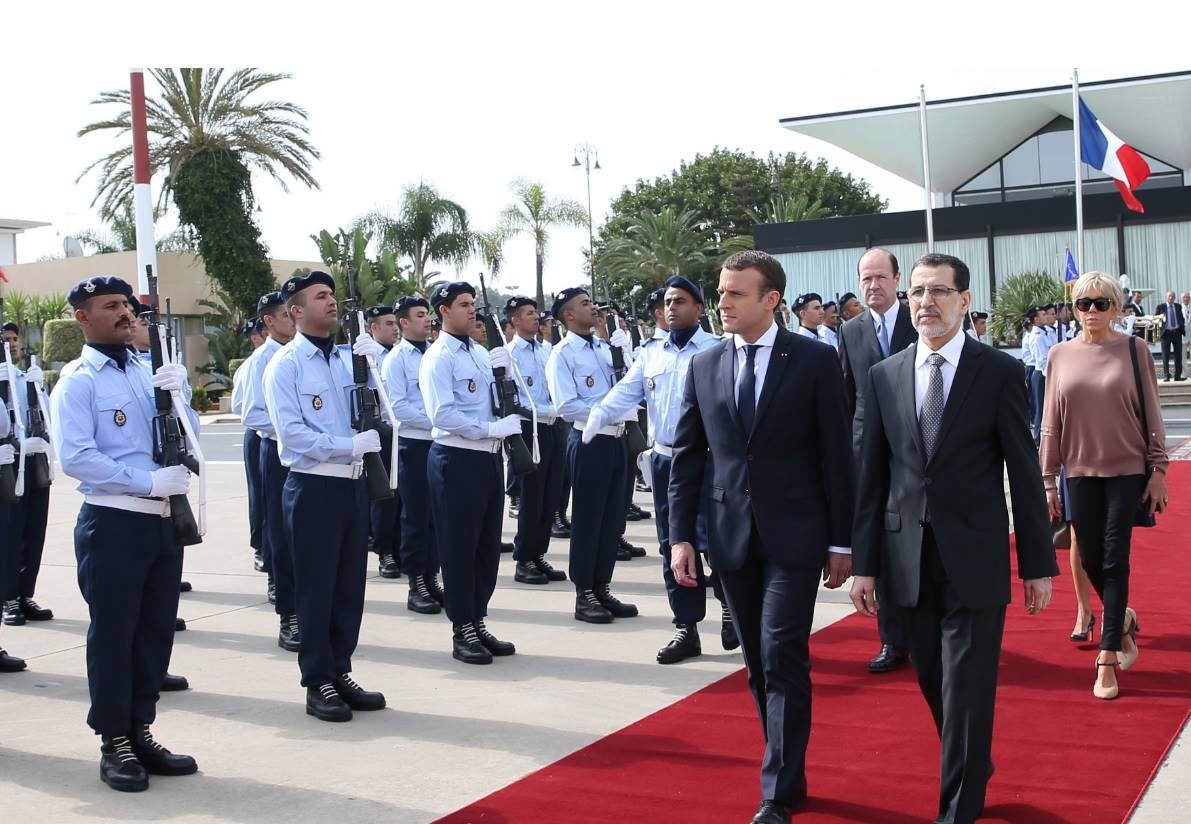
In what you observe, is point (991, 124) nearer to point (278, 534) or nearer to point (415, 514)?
point (415, 514)

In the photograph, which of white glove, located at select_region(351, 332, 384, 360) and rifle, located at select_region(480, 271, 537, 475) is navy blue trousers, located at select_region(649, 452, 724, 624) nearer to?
rifle, located at select_region(480, 271, 537, 475)

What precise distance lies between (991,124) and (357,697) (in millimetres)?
39663

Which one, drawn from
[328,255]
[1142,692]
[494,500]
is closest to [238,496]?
[494,500]

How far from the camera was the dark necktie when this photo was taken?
458 cm

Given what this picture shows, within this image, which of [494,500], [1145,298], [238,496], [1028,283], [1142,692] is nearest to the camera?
[1142,692]

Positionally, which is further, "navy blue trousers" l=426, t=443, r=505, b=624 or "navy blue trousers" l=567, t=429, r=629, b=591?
"navy blue trousers" l=567, t=429, r=629, b=591

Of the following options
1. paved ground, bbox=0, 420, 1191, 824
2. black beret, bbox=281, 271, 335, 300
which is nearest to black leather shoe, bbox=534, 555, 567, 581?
paved ground, bbox=0, 420, 1191, 824

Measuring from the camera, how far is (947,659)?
163 inches

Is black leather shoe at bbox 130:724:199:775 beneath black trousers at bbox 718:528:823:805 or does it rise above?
beneath

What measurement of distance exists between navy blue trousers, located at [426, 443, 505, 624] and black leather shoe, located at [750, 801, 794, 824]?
3025 millimetres

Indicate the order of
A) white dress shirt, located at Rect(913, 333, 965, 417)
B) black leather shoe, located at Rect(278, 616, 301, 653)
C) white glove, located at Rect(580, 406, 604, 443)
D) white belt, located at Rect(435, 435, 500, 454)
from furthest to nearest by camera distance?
black leather shoe, located at Rect(278, 616, 301, 653) → white glove, located at Rect(580, 406, 604, 443) → white belt, located at Rect(435, 435, 500, 454) → white dress shirt, located at Rect(913, 333, 965, 417)

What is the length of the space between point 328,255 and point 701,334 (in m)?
29.9

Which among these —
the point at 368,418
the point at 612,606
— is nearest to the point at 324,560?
the point at 368,418

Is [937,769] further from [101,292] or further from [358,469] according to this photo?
[101,292]
